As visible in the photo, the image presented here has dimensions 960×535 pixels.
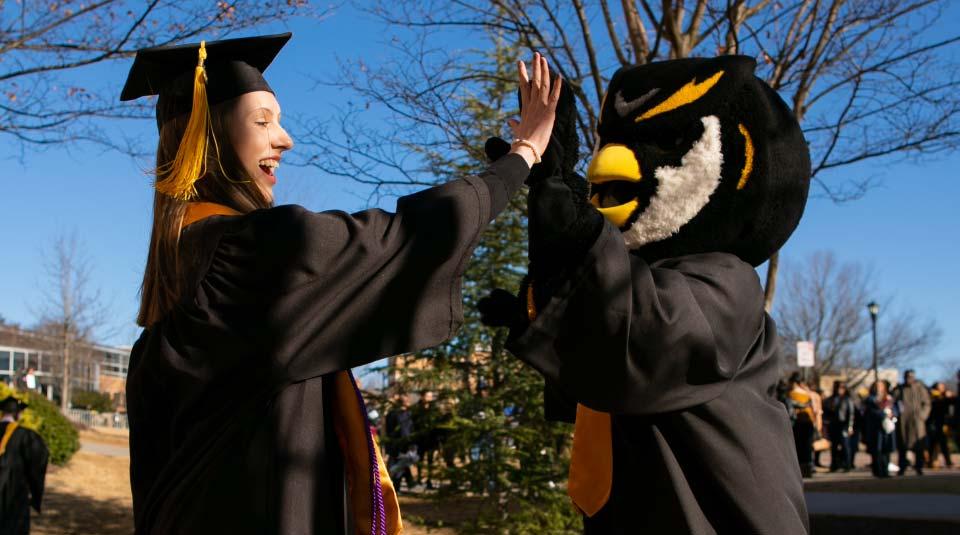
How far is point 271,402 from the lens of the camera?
211 cm

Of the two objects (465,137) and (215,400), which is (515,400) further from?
(215,400)

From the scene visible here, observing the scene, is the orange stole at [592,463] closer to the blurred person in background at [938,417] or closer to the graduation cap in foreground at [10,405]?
the graduation cap in foreground at [10,405]

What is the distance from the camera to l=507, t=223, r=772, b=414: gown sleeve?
201 cm

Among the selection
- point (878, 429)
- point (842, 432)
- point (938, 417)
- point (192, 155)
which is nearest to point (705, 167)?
point (192, 155)

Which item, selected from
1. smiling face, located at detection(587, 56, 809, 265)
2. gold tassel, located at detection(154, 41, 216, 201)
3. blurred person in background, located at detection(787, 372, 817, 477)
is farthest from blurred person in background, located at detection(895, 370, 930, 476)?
gold tassel, located at detection(154, 41, 216, 201)

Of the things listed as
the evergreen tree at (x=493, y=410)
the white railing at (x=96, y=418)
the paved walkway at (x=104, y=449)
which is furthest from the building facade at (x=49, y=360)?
the evergreen tree at (x=493, y=410)

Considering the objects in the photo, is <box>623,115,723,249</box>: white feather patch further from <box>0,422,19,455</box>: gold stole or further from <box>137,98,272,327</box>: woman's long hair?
<box>0,422,19,455</box>: gold stole

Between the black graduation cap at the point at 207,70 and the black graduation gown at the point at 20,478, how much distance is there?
815 centimetres

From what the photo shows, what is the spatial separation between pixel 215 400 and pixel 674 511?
109cm

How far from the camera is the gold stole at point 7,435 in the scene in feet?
31.8

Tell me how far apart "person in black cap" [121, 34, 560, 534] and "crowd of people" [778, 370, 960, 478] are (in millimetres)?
12433

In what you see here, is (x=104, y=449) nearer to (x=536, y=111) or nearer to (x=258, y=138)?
(x=258, y=138)

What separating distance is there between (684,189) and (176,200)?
4.37 ft

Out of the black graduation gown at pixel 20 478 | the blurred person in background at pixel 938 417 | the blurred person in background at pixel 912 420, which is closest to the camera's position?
the black graduation gown at pixel 20 478
